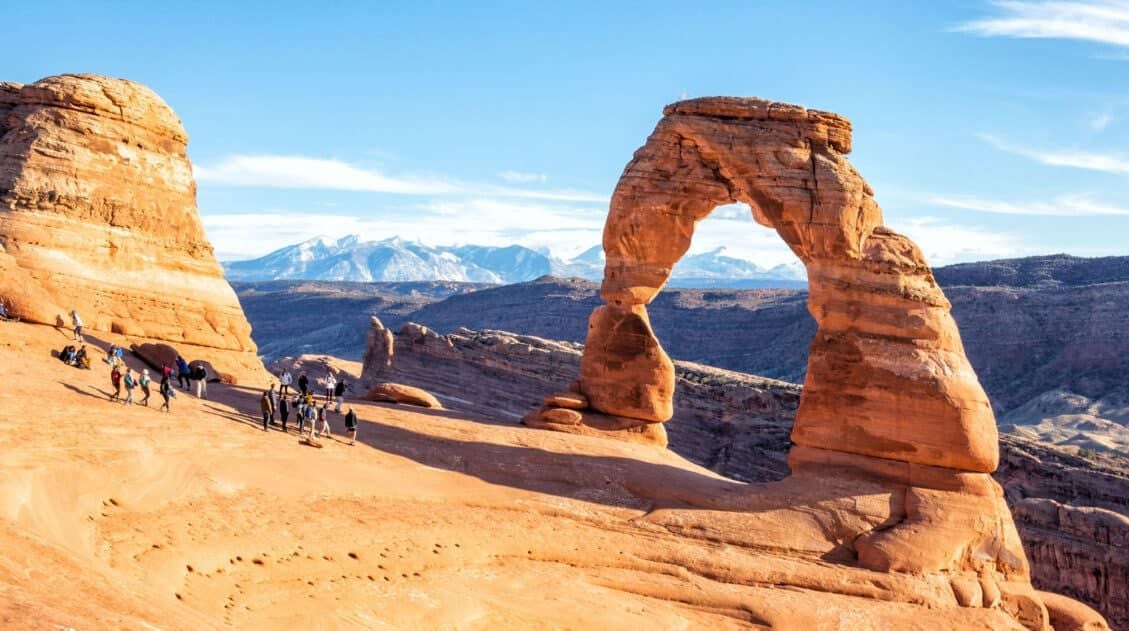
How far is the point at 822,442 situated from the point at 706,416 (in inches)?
1158

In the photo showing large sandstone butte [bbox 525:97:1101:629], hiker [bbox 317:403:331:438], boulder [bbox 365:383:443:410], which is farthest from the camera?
boulder [bbox 365:383:443:410]

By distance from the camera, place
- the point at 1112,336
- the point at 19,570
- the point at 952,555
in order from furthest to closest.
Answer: the point at 1112,336, the point at 952,555, the point at 19,570

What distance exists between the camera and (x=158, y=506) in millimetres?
15867

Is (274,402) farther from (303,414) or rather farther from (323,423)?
(323,423)

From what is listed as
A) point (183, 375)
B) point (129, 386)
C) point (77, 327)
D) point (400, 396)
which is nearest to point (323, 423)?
point (129, 386)

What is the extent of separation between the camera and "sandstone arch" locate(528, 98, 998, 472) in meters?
23.2

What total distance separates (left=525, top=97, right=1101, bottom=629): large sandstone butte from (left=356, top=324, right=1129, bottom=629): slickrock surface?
8.99m

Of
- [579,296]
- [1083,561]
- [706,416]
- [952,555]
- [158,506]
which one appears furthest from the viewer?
[579,296]

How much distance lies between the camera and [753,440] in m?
49.8

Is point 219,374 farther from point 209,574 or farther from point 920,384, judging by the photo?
point 920,384

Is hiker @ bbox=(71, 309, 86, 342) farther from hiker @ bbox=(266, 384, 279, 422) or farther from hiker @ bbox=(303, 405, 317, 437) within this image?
hiker @ bbox=(303, 405, 317, 437)

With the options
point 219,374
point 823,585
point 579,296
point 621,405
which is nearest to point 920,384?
point 823,585

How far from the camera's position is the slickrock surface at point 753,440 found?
106 ft

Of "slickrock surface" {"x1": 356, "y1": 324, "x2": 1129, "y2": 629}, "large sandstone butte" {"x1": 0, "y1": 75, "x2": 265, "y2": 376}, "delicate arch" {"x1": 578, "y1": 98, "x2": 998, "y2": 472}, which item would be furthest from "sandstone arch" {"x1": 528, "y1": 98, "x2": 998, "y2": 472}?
"large sandstone butte" {"x1": 0, "y1": 75, "x2": 265, "y2": 376}
